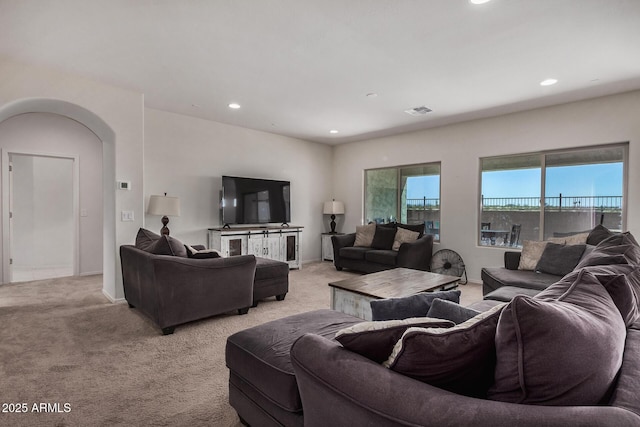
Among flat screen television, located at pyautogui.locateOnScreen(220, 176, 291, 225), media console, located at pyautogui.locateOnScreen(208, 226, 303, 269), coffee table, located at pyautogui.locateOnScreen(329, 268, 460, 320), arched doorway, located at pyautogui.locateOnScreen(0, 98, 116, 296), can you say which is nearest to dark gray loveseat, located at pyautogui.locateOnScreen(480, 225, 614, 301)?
coffee table, located at pyautogui.locateOnScreen(329, 268, 460, 320)

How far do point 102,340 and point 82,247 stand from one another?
3.37m

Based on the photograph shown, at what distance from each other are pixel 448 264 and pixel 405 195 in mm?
1604

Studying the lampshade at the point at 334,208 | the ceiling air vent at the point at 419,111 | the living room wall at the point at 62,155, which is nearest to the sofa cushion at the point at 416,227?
the lampshade at the point at 334,208

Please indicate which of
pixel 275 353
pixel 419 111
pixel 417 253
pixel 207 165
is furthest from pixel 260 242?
pixel 275 353

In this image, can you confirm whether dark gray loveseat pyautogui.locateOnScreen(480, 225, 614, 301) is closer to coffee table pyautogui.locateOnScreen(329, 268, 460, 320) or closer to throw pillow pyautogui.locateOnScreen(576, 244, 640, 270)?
coffee table pyautogui.locateOnScreen(329, 268, 460, 320)

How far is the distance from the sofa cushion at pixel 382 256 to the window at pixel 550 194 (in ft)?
4.62

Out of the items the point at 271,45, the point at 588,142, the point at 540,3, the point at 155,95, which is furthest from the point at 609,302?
the point at 155,95

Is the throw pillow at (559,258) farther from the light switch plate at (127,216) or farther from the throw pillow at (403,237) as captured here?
the light switch plate at (127,216)

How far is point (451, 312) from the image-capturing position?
1276 mm

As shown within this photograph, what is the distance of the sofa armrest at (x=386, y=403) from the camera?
688 millimetres

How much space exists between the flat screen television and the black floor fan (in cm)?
278

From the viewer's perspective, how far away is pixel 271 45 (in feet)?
9.18

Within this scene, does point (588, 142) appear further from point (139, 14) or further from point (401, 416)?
point (139, 14)

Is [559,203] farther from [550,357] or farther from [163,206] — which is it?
[163,206]
